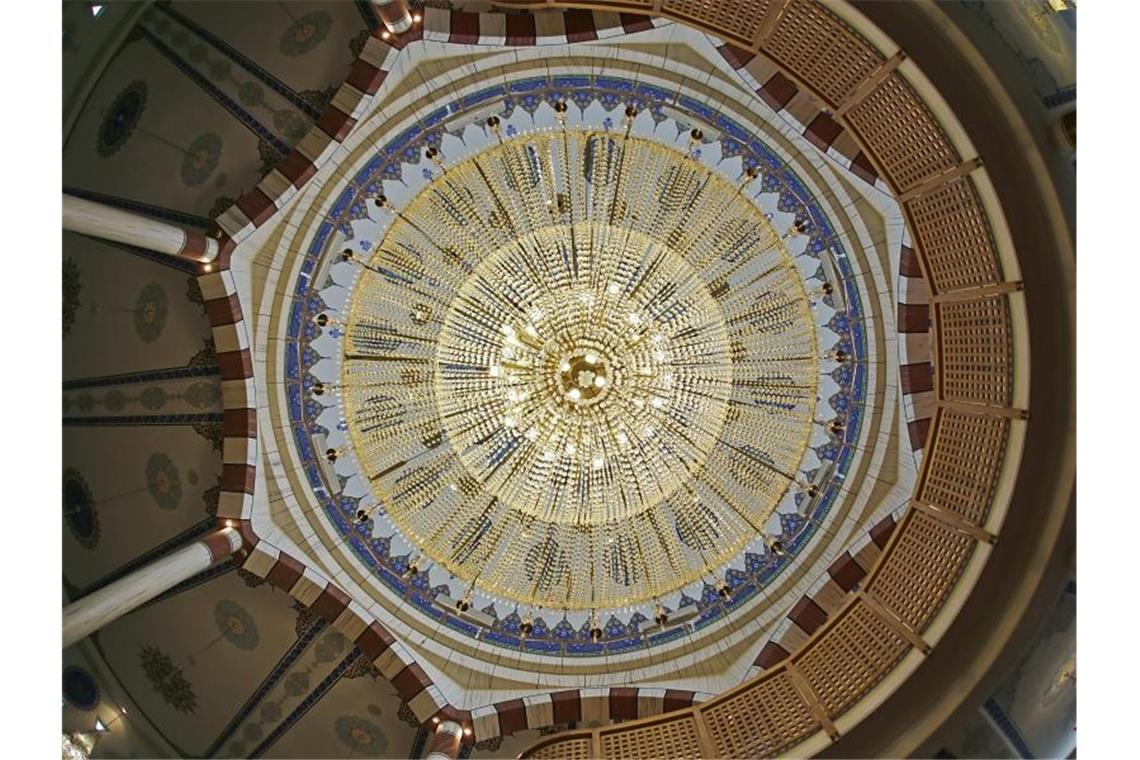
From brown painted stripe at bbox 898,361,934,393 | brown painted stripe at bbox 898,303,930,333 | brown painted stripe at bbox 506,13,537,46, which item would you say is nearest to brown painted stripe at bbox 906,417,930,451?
brown painted stripe at bbox 898,361,934,393

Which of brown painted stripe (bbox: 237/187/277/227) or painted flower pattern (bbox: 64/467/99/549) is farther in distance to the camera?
painted flower pattern (bbox: 64/467/99/549)

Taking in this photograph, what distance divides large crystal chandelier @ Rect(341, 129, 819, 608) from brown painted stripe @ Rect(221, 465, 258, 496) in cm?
108

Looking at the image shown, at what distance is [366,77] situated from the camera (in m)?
7.88

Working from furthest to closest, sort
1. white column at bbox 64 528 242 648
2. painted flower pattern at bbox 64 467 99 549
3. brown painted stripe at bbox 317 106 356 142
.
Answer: painted flower pattern at bbox 64 467 99 549
brown painted stripe at bbox 317 106 356 142
white column at bbox 64 528 242 648

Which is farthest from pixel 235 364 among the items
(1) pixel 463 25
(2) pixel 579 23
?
(2) pixel 579 23

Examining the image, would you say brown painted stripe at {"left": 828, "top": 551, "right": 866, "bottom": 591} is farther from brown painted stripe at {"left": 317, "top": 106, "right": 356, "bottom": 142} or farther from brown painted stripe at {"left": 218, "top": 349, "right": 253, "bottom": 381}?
brown painted stripe at {"left": 317, "top": 106, "right": 356, "bottom": 142}

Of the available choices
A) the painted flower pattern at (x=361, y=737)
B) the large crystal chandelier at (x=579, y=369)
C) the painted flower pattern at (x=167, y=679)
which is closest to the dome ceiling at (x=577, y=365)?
the large crystal chandelier at (x=579, y=369)

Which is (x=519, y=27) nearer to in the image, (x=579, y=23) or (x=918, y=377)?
(x=579, y=23)

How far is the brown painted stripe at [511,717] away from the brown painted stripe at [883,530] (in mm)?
3858

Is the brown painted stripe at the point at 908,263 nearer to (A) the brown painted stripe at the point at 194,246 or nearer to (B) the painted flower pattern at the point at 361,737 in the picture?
(A) the brown painted stripe at the point at 194,246

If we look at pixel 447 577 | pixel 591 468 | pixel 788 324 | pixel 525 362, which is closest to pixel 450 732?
pixel 447 577

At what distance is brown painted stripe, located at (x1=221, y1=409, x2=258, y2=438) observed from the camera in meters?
8.42

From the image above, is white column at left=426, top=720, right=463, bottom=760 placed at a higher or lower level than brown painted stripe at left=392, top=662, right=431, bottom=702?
lower

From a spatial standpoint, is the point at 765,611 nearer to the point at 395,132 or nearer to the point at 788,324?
the point at 788,324
